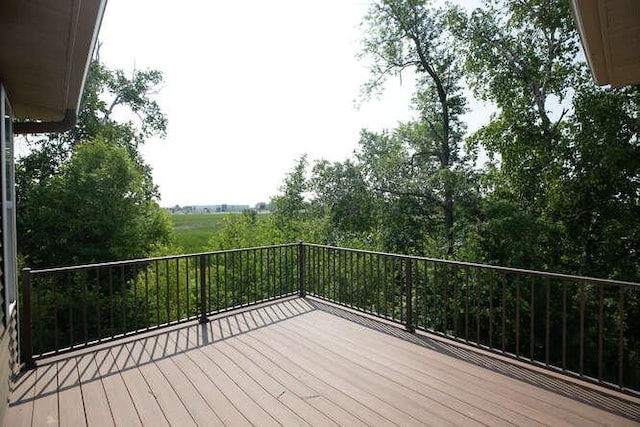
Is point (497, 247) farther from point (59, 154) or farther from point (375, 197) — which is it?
point (59, 154)

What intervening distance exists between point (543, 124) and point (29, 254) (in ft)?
43.7

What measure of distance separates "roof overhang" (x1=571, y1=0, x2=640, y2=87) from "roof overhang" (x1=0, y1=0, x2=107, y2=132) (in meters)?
2.14

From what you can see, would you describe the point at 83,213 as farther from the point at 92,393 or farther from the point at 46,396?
the point at 92,393

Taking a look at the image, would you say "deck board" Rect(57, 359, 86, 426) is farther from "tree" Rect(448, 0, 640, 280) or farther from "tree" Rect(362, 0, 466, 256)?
"tree" Rect(362, 0, 466, 256)

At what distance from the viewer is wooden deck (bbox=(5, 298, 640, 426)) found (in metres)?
2.30

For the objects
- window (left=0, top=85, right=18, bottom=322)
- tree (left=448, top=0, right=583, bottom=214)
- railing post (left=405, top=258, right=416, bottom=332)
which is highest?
tree (left=448, top=0, right=583, bottom=214)

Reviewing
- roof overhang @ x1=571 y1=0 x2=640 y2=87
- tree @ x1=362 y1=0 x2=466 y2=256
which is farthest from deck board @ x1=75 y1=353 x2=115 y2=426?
tree @ x1=362 y1=0 x2=466 y2=256

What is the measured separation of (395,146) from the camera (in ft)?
40.7

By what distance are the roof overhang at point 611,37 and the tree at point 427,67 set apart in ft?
24.8

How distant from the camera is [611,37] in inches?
77.2

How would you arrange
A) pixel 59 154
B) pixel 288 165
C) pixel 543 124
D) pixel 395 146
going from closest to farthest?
1. pixel 543 124
2. pixel 59 154
3. pixel 395 146
4. pixel 288 165

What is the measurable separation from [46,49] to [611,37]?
3.09m

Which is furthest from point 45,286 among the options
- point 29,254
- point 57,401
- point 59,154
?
point 57,401

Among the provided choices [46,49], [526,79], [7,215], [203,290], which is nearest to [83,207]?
[203,290]
